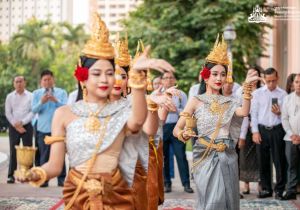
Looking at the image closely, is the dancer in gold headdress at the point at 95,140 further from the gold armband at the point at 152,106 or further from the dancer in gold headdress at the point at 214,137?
the dancer in gold headdress at the point at 214,137

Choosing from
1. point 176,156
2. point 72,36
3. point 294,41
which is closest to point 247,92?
point 176,156

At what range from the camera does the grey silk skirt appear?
244 inches

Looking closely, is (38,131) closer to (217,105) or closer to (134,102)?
(217,105)

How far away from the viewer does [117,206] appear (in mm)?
4172

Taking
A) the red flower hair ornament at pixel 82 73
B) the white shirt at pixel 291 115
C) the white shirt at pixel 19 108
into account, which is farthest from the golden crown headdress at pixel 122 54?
the white shirt at pixel 19 108

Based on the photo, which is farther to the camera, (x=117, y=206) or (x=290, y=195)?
(x=290, y=195)

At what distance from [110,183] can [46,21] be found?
135 feet

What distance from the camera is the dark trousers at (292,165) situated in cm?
895

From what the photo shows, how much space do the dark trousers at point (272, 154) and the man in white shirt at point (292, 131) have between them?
19 cm

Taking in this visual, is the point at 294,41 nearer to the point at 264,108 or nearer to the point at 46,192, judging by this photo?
the point at 264,108

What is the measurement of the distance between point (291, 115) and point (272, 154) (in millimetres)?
714

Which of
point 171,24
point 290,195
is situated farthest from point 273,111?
point 171,24

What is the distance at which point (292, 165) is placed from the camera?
29.4 feet

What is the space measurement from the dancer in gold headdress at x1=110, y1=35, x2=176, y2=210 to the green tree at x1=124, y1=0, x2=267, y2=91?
13.8m
